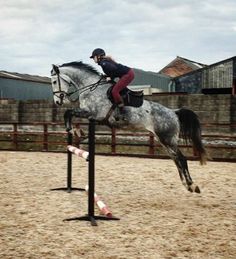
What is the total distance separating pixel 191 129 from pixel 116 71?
1.86 meters

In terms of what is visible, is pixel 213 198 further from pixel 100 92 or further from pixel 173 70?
pixel 173 70

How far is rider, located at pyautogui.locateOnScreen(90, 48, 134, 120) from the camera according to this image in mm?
6598

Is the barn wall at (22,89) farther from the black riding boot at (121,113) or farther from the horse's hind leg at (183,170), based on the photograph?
the horse's hind leg at (183,170)

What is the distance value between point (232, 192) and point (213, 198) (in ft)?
2.93

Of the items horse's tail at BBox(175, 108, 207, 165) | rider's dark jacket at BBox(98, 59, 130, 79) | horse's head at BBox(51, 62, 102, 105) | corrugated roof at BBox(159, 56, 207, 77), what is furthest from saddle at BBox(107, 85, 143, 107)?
corrugated roof at BBox(159, 56, 207, 77)

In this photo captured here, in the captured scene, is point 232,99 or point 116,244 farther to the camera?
point 232,99

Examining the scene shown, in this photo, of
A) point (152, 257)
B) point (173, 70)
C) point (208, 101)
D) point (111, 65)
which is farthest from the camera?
point (173, 70)

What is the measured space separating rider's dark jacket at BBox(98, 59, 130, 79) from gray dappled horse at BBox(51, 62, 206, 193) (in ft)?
1.01

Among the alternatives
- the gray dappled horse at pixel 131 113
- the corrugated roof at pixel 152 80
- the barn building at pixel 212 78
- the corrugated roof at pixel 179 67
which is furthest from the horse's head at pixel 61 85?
the corrugated roof at pixel 179 67

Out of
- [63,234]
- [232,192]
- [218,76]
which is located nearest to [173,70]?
[218,76]

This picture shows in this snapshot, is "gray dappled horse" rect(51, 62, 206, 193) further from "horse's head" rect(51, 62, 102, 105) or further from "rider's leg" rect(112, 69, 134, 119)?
"rider's leg" rect(112, 69, 134, 119)

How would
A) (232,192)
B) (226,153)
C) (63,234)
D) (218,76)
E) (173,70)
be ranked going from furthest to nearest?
(173,70) < (218,76) < (226,153) < (232,192) < (63,234)

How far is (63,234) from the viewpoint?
16.1 ft

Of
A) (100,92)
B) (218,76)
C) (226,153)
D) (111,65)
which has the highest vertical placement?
(218,76)
